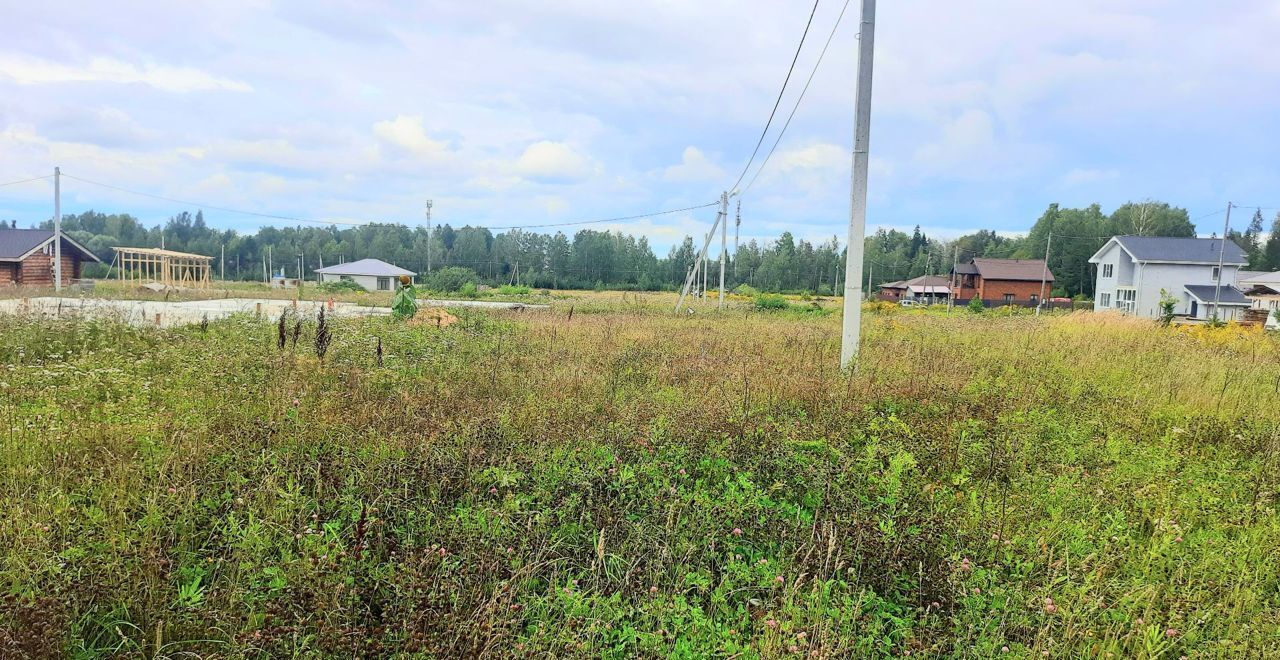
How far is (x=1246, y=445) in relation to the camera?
16.5 ft

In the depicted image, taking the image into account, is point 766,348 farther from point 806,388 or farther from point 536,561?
point 536,561

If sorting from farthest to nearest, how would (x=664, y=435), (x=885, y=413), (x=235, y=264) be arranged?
(x=235, y=264)
(x=885, y=413)
(x=664, y=435)

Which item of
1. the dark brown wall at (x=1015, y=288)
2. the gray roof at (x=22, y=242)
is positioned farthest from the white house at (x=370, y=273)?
the dark brown wall at (x=1015, y=288)

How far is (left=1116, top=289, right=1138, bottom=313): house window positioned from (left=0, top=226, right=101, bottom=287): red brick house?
209 feet

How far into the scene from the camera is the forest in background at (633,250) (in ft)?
222

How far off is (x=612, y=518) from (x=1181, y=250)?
2030 inches

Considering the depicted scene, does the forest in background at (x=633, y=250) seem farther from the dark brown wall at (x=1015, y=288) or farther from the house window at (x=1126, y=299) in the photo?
the house window at (x=1126, y=299)

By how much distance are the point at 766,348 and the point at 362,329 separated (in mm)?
6574

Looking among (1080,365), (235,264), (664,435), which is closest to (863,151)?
(1080,365)

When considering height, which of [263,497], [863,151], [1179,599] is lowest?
[1179,599]

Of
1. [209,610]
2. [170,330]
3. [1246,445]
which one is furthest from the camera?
[170,330]

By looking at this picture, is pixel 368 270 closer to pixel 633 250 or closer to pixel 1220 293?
pixel 633 250

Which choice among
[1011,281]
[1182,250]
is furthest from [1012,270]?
[1182,250]

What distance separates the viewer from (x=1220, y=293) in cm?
3862
